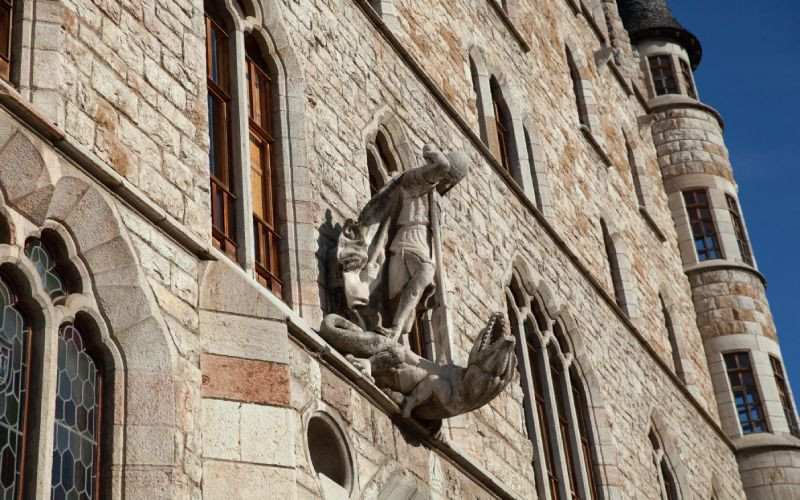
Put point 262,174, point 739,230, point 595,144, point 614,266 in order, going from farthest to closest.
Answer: point 739,230 → point 595,144 → point 614,266 → point 262,174

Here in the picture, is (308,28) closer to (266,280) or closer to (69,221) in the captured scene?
(266,280)

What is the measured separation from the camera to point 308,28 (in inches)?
412

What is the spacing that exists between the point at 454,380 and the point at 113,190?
3062 mm

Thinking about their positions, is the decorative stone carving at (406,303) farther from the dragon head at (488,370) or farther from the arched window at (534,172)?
the arched window at (534,172)

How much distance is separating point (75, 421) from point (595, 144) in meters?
12.4

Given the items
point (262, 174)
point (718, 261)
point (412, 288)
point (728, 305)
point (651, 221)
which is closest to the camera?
point (262, 174)

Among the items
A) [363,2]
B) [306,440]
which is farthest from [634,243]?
[306,440]

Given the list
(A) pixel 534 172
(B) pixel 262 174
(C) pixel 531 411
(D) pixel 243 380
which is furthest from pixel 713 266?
(D) pixel 243 380

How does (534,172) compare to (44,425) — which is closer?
(44,425)

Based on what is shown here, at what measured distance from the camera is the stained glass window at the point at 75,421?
6.35 metres

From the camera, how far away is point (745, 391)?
808 inches

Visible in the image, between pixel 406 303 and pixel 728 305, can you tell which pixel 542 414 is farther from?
→ pixel 728 305

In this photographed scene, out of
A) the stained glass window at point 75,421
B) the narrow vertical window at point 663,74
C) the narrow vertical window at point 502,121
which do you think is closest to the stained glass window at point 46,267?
the stained glass window at point 75,421

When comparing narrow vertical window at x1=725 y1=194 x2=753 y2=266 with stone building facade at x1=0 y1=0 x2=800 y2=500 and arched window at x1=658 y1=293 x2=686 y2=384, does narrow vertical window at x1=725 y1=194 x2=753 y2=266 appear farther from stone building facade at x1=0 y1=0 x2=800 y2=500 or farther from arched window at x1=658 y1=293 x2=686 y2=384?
stone building facade at x1=0 y1=0 x2=800 y2=500
